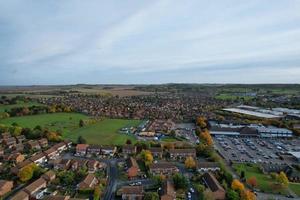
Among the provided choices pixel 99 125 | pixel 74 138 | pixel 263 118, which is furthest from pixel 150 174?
pixel 263 118

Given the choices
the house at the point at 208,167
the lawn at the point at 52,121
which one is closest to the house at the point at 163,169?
the house at the point at 208,167

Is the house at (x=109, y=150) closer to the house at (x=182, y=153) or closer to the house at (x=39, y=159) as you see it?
the house at (x=39, y=159)

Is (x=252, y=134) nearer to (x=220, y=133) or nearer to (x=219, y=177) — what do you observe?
(x=220, y=133)

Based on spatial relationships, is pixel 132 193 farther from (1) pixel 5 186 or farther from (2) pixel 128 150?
(2) pixel 128 150

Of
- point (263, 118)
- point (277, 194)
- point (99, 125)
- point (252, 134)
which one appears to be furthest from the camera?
point (263, 118)

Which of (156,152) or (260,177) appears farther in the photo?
(156,152)

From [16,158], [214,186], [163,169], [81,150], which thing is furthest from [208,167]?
[16,158]
